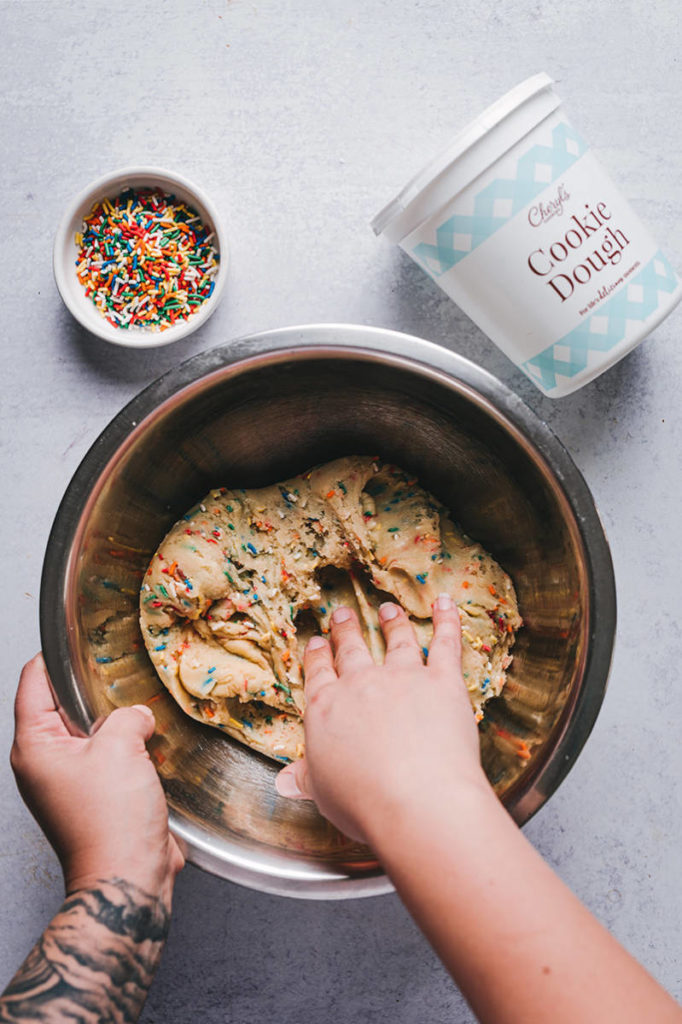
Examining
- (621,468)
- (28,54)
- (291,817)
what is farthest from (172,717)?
(28,54)

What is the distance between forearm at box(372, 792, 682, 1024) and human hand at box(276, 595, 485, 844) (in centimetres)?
3

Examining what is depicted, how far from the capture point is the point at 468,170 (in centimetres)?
86

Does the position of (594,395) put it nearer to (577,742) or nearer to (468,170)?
(468,170)

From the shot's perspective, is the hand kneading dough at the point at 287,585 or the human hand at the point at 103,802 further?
the hand kneading dough at the point at 287,585

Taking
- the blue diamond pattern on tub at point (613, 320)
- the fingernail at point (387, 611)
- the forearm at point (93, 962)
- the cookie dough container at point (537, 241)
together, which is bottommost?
the forearm at point (93, 962)

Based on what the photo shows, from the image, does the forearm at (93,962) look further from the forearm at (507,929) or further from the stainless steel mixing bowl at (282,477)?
the forearm at (507,929)

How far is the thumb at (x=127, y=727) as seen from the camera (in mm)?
827

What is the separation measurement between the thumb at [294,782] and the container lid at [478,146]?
2.04 ft

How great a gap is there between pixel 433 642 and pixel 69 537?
0.40 metres

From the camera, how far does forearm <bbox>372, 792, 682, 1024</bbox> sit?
0.62 m

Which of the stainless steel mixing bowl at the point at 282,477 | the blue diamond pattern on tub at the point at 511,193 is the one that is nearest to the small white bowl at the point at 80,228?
the stainless steel mixing bowl at the point at 282,477

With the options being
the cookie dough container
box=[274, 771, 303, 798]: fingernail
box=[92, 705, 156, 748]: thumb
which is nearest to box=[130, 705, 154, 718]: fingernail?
box=[92, 705, 156, 748]: thumb

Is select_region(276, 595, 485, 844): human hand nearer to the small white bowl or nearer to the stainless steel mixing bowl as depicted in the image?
the stainless steel mixing bowl

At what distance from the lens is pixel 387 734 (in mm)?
744
